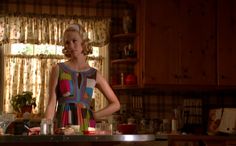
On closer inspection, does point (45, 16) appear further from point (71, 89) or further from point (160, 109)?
point (71, 89)

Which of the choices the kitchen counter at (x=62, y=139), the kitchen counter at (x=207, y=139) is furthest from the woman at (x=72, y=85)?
the kitchen counter at (x=207, y=139)

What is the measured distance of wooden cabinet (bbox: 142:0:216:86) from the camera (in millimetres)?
4801

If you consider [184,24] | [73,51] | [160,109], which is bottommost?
[160,109]

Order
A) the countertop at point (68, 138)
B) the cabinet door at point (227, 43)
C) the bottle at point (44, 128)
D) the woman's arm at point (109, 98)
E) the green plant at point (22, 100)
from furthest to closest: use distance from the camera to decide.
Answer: the cabinet door at point (227, 43), the green plant at point (22, 100), the woman's arm at point (109, 98), the bottle at point (44, 128), the countertop at point (68, 138)

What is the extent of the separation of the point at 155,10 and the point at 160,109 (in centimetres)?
111

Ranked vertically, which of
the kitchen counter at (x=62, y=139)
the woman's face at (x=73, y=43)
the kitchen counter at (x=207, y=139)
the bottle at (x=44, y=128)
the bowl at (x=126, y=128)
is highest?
the woman's face at (x=73, y=43)

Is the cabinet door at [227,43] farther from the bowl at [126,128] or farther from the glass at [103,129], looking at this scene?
the glass at [103,129]

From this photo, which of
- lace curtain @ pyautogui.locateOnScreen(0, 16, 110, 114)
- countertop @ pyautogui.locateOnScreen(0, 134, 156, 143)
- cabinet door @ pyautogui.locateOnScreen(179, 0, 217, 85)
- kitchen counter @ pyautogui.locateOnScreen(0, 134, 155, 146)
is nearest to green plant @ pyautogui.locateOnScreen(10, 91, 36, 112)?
lace curtain @ pyautogui.locateOnScreen(0, 16, 110, 114)

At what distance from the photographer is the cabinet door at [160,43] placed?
4785 millimetres

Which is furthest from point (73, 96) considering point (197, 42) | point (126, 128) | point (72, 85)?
point (197, 42)

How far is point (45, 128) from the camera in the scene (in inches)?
71.1

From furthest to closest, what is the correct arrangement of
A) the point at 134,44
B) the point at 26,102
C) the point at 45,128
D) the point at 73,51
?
the point at 134,44, the point at 26,102, the point at 73,51, the point at 45,128

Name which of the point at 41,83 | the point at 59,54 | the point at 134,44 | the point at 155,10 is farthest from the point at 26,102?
the point at 155,10

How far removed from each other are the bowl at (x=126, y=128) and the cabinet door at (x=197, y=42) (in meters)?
0.72
